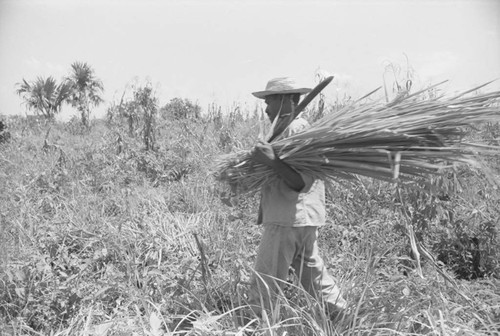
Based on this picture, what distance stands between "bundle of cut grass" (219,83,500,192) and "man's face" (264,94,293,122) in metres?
0.23

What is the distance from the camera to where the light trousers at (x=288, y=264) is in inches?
76.4

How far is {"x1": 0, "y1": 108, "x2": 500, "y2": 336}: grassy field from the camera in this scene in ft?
6.43

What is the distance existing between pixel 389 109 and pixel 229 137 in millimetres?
3693

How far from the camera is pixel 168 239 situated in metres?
3.04

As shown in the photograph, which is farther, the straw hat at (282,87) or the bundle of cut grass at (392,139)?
the straw hat at (282,87)

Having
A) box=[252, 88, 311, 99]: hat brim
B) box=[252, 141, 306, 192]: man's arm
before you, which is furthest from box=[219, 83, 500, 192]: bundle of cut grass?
A: box=[252, 88, 311, 99]: hat brim

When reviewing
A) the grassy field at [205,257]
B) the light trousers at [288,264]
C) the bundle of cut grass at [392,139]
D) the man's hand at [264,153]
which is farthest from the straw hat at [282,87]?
the light trousers at [288,264]

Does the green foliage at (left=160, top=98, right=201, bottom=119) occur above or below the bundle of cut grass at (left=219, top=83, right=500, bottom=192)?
above

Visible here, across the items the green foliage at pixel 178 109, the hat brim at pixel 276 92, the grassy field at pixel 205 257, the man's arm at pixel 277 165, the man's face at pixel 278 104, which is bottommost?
the grassy field at pixel 205 257

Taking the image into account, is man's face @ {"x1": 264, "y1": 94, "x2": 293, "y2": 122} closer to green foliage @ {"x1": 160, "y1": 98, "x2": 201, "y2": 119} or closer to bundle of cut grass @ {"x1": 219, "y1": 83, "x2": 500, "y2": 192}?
bundle of cut grass @ {"x1": 219, "y1": 83, "x2": 500, "y2": 192}

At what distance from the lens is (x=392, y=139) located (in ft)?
5.39

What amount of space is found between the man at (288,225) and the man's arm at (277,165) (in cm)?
1

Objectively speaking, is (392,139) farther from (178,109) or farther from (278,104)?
(178,109)

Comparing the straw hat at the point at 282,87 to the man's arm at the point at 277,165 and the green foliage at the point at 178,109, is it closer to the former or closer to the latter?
the man's arm at the point at 277,165
